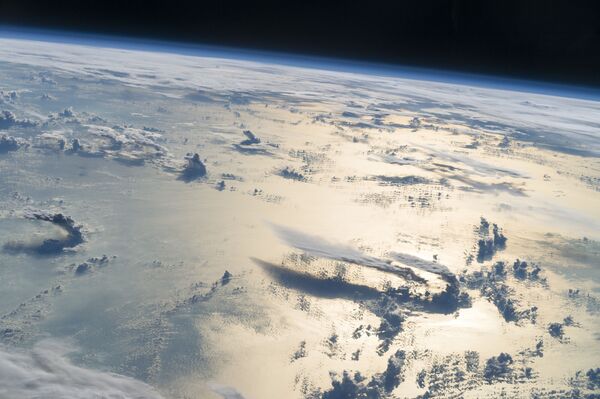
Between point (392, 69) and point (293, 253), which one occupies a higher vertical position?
point (392, 69)

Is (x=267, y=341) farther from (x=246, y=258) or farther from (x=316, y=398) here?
(x=246, y=258)

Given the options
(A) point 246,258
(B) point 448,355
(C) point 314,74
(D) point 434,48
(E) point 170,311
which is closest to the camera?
(D) point 434,48

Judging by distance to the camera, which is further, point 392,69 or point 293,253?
point 293,253

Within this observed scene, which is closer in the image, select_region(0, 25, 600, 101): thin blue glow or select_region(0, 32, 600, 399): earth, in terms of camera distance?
select_region(0, 25, 600, 101): thin blue glow

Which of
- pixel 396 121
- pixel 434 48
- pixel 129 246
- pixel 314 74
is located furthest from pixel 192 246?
pixel 314 74

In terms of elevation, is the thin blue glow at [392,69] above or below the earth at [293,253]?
above

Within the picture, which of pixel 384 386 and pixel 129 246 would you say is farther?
pixel 129 246

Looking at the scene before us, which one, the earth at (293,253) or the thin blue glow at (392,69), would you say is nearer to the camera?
the thin blue glow at (392,69)

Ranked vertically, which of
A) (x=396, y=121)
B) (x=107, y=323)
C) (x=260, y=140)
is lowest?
(x=107, y=323)
